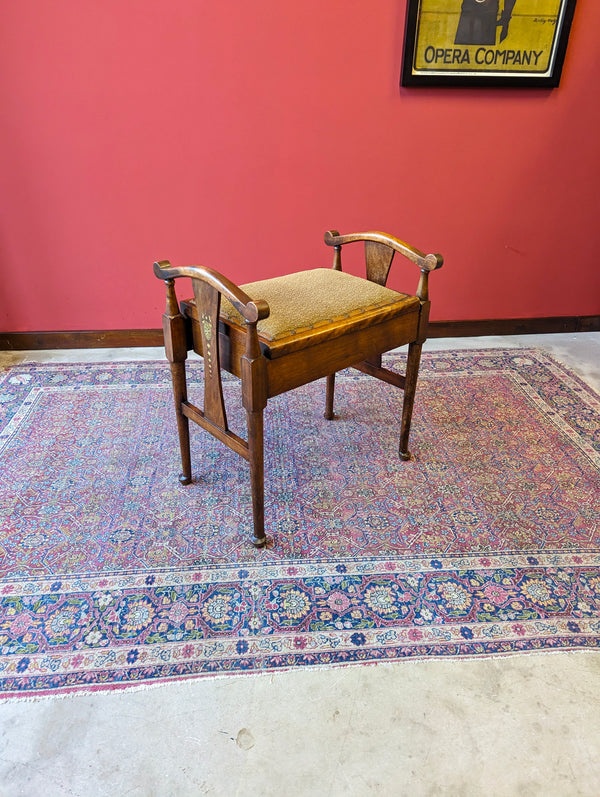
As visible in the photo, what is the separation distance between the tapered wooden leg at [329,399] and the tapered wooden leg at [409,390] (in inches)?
14.6

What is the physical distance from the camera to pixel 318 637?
144 centimetres

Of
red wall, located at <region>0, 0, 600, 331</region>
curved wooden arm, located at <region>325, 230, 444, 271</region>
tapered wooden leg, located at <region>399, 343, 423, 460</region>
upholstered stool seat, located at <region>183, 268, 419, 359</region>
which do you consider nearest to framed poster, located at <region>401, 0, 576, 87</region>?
red wall, located at <region>0, 0, 600, 331</region>

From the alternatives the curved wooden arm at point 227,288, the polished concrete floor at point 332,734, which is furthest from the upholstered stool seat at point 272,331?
the polished concrete floor at point 332,734

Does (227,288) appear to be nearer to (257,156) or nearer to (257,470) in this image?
(257,470)

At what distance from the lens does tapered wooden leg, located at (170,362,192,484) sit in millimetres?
1812

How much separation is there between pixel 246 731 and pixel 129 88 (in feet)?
8.80

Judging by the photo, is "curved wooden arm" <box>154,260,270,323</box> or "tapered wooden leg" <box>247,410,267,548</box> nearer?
"curved wooden arm" <box>154,260,270,323</box>

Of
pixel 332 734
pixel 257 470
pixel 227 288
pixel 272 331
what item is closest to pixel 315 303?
pixel 272 331

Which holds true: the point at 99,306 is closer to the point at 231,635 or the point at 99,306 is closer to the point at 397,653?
the point at 231,635

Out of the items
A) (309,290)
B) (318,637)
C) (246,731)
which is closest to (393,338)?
(309,290)

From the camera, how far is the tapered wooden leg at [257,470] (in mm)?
1560

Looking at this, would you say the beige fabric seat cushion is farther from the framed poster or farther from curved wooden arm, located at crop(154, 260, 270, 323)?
the framed poster

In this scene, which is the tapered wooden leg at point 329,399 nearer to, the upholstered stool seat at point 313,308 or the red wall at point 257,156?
the upholstered stool seat at point 313,308

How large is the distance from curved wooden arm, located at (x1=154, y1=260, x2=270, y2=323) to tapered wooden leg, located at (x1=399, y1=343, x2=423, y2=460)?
782 mm
